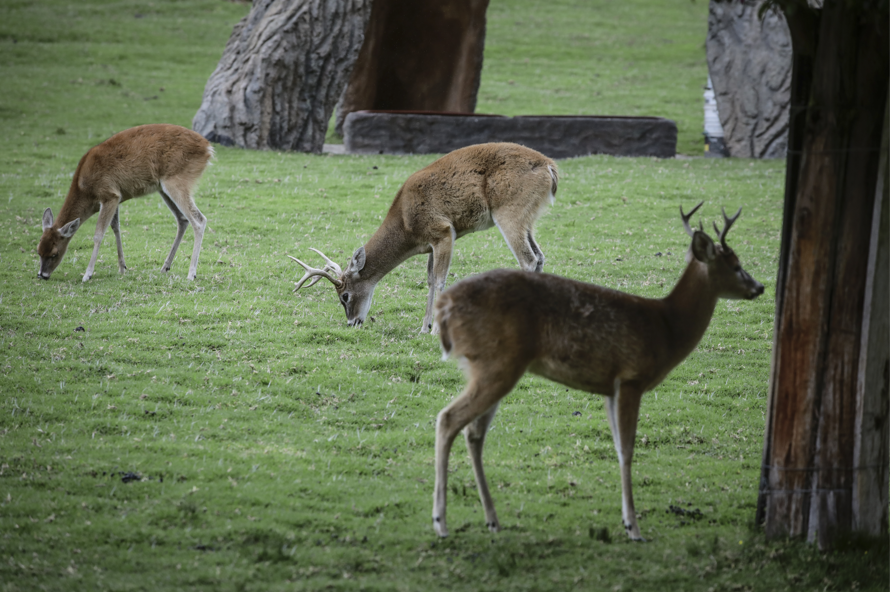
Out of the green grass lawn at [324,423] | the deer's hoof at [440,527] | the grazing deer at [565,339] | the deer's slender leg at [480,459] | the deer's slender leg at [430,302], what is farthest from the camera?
the deer's slender leg at [430,302]

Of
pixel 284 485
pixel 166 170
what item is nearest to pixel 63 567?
pixel 284 485

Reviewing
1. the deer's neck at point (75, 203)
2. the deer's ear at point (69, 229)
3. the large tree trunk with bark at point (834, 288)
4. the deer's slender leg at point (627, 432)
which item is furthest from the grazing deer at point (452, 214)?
the large tree trunk with bark at point (834, 288)

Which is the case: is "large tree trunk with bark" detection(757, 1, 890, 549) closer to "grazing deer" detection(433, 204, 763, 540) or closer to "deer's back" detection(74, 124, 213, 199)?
"grazing deer" detection(433, 204, 763, 540)

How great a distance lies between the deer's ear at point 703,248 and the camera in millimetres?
5270

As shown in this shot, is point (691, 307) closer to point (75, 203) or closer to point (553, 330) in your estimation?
point (553, 330)

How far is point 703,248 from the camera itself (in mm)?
5324

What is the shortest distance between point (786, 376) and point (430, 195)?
539 centimetres

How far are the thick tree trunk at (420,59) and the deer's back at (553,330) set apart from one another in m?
17.4

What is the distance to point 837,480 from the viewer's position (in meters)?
5.00

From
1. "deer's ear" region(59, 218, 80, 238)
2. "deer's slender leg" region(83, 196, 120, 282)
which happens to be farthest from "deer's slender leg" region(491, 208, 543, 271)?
"deer's ear" region(59, 218, 80, 238)

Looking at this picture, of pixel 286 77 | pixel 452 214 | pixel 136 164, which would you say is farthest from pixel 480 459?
pixel 286 77

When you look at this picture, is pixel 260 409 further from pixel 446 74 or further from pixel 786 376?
pixel 446 74

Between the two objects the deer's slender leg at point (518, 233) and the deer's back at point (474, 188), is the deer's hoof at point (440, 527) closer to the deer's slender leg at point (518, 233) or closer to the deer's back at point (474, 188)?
the deer's slender leg at point (518, 233)

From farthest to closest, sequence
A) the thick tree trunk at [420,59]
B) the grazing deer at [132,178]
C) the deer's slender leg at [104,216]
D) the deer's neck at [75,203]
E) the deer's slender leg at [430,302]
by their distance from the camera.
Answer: the thick tree trunk at [420,59]
the deer's neck at [75,203]
the grazing deer at [132,178]
the deer's slender leg at [104,216]
the deer's slender leg at [430,302]
